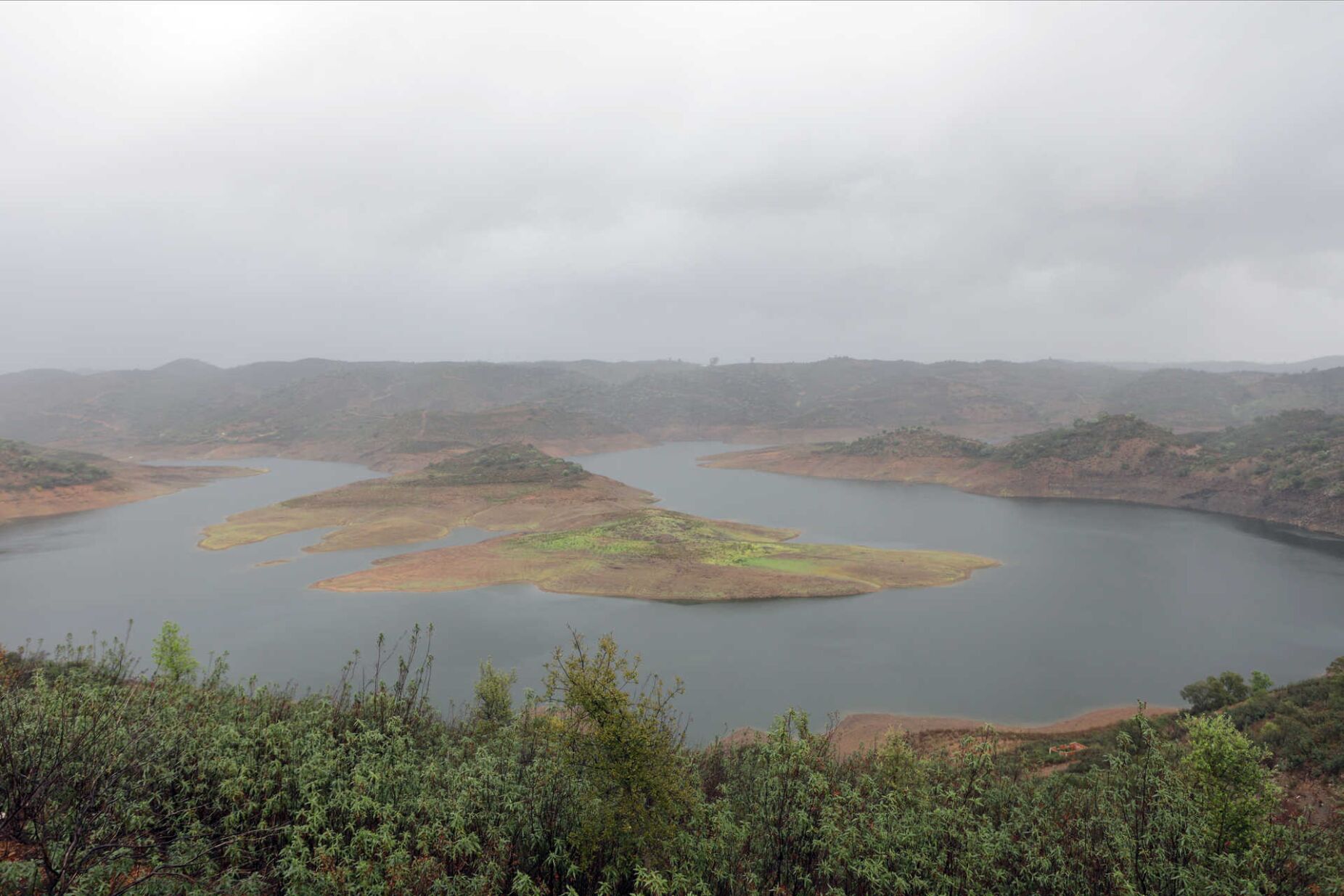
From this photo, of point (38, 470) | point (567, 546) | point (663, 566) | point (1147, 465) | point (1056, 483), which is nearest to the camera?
point (663, 566)

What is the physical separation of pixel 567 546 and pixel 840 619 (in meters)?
22.6

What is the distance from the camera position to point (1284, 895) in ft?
26.0

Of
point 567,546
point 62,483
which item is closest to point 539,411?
point 62,483

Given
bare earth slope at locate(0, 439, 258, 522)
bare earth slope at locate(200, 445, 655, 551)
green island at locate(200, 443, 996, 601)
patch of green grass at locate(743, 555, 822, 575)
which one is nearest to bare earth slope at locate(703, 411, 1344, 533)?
green island at locate(200, 443, 996, 601)

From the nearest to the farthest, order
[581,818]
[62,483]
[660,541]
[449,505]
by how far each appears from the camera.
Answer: [581,818] → [660,541] → [449,505] → [62,483]

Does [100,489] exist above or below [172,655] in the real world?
below

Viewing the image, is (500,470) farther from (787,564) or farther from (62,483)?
(62,483)

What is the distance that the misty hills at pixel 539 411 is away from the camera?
438 ft

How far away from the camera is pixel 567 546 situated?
1969 inches

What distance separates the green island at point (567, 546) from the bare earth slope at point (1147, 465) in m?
38.7

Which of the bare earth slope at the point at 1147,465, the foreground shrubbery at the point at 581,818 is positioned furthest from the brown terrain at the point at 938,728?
the bare earth slope at the point at 1147,465

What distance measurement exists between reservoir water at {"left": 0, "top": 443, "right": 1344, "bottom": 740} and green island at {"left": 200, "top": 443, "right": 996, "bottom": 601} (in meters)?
2.16

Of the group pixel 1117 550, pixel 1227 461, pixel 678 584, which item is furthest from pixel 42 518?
pixel 1227 461

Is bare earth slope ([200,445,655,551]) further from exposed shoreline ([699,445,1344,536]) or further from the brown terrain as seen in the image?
exposed shoreline ([699,445,1344,536])
